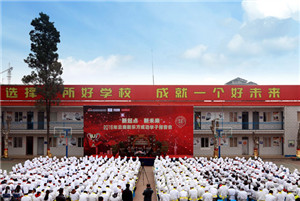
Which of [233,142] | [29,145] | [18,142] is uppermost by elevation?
[233,142]

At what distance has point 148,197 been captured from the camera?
1177 cm

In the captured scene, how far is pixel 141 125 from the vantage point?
26.2 m

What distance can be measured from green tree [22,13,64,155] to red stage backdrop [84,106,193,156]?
11.5ft

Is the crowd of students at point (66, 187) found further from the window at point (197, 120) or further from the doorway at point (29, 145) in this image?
the doorway at point (29, 145)

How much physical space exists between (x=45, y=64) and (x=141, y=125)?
1043 centimetres

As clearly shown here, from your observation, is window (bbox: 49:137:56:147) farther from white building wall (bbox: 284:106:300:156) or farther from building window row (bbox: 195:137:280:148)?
white building wall (bbox: 284:106:300:156)

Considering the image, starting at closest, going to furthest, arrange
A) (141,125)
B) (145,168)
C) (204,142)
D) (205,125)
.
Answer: (145,168), (141,125), (205,125), (204,142)

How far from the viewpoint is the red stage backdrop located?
2617 cm

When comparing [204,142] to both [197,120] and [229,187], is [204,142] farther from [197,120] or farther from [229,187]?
[229,187]

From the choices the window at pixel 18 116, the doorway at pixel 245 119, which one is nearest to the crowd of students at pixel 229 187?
the doorway at pixel 245 119

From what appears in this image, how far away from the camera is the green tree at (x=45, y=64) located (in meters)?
26.3

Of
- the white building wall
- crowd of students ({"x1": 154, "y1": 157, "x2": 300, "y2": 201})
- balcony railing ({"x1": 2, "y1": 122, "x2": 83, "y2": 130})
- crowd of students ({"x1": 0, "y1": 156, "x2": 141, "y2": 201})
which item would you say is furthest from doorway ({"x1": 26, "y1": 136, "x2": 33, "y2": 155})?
the white building wall

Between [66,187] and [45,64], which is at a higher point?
[45,64]

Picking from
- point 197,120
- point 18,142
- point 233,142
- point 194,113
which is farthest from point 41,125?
point 233,142
